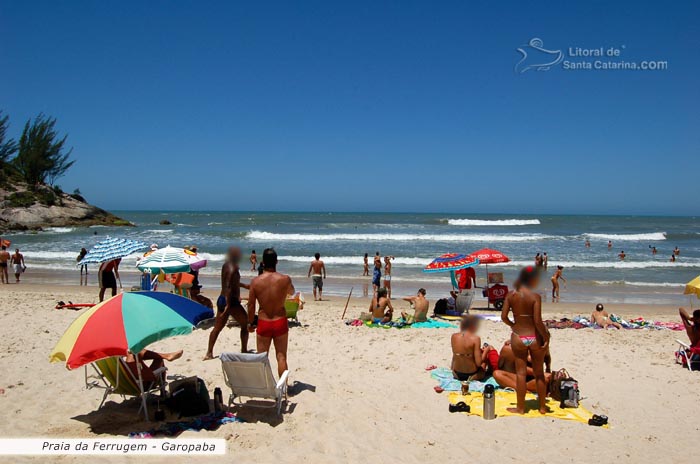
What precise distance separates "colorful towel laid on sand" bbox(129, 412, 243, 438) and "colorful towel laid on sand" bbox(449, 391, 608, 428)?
7.84 ft

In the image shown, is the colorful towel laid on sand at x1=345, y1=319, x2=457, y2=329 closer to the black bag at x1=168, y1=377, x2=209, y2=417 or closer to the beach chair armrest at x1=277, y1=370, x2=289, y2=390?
the beach chair armrest at x1=277, y1=370, x2=289, y2=390

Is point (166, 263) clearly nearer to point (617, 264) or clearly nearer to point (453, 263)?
point (453, 263)

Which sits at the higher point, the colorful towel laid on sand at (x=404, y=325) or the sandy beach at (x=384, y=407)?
the sandy beach at (x=384, y=407)

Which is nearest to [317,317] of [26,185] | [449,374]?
[449,374]

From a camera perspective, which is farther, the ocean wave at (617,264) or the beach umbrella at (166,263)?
the ocean wave at (617,264)

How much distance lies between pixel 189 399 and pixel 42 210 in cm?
4616

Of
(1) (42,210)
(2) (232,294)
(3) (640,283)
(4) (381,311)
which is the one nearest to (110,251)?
(2) (232,294)

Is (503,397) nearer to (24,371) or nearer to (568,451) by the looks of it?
(568,451)

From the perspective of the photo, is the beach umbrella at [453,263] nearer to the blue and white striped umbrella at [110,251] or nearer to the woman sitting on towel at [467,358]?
the woman sitting on towel at [467,358]

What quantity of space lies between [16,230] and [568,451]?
44.4 metres

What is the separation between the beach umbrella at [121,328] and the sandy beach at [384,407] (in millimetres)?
866

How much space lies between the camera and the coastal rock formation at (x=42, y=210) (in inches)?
1623

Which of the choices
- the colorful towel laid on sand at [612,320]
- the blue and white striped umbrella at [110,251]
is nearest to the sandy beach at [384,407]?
the colorful towel laid on sand at [612,320]

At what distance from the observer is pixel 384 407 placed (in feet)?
17.4
